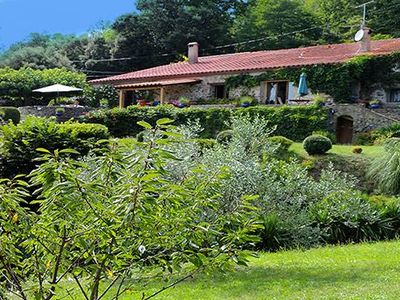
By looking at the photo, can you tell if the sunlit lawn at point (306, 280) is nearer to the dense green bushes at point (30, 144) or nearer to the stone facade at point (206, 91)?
the dense green bushes at point (30, 144)

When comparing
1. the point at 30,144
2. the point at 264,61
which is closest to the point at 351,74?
the point at 264,61

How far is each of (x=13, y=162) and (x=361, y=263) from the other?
865 centimetres

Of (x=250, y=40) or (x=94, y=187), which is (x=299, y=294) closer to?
(x=94, y=187)

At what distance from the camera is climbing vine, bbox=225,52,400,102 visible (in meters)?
24.9

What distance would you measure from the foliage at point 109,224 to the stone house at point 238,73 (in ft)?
76.3

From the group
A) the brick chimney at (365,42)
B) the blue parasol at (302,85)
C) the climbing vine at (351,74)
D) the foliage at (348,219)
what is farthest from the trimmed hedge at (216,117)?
the foliage at (348,219)

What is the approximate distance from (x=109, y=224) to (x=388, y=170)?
1359 cm

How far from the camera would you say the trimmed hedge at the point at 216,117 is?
22422mm

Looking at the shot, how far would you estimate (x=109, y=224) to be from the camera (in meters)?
2.90

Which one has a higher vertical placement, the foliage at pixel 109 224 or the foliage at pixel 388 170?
the foliage at pixel 109 224

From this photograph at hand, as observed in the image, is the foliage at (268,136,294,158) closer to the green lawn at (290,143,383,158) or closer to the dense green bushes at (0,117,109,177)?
the green lawn at (290,143,383,158)

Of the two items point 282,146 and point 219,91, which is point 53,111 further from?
point 282,146

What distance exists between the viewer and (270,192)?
1097cm

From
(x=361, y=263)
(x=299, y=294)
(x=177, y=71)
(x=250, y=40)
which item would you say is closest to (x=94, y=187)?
(x=299, y=294)
